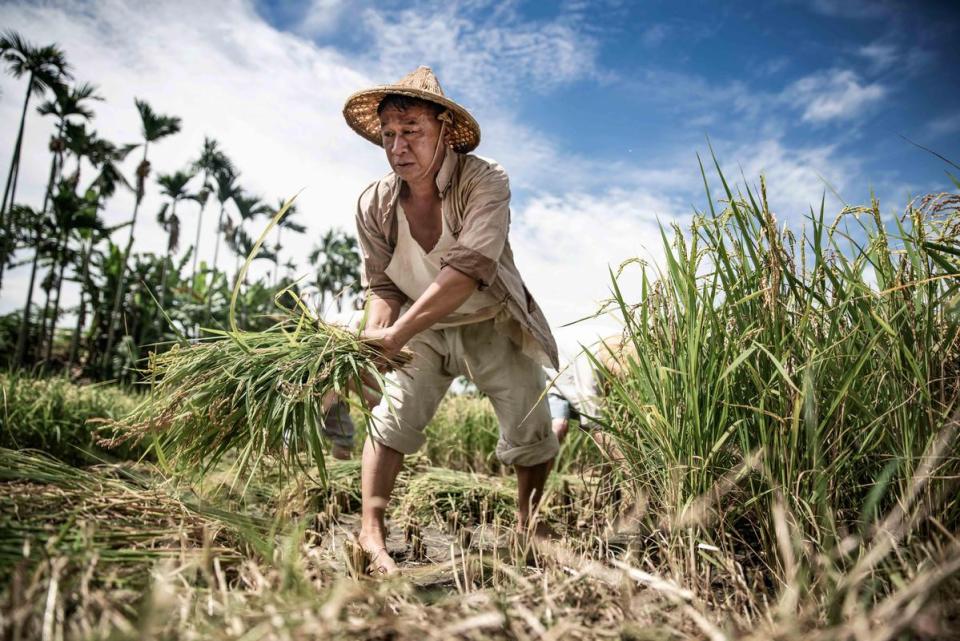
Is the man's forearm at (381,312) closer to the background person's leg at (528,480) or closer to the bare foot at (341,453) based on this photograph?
the background person's leg at (528,480)

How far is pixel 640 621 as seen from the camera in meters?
0.97

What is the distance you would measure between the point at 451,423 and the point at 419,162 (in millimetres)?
2990

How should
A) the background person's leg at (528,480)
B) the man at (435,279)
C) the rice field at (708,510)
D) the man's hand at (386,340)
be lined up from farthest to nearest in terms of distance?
1. the background person's leg at (528,480)
2. the man at (435,279)
3. the man's hand at (386,340)
4. the rice field at (708,510)

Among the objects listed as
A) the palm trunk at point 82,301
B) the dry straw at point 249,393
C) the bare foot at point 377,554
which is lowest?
the bare foot at point 377,554

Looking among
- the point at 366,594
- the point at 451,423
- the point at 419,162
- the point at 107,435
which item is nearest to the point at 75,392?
the point at 107,435

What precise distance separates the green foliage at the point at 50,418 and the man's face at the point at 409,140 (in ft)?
9.61

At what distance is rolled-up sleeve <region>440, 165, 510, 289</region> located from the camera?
6.15 ft

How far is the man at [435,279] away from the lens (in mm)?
2018

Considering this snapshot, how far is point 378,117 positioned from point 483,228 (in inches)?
32.6

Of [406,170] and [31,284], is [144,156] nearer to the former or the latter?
[31,284]

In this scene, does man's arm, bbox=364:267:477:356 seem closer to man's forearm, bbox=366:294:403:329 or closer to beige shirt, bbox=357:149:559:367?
beige shirt, bbox=357:149:559:367

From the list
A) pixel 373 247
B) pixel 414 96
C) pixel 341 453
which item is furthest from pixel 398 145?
pixel 341 453

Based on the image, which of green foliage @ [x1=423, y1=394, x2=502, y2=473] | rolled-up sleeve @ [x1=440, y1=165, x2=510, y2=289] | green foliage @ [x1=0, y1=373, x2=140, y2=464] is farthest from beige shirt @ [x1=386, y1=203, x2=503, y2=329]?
green foliage @ [x1=0, y1=373, x2=140, y2=464]

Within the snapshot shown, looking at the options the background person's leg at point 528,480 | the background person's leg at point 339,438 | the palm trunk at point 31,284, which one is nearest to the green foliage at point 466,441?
the background person's leg at point 339,438
